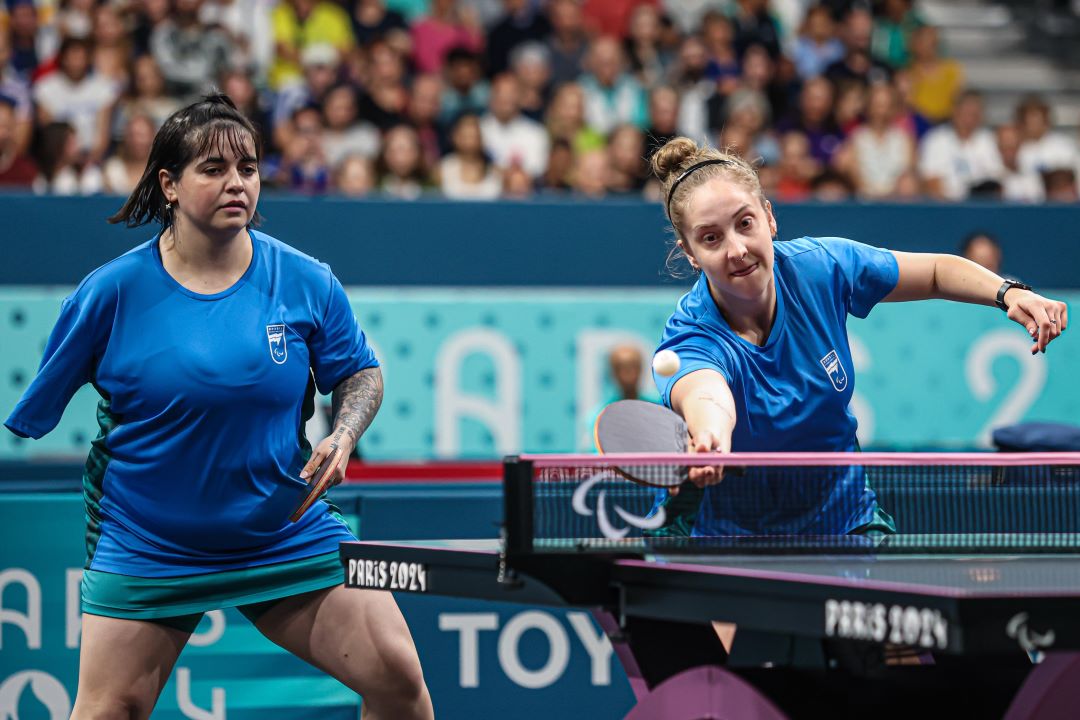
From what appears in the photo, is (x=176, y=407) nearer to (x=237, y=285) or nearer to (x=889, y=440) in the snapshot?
(x=237, y=285)

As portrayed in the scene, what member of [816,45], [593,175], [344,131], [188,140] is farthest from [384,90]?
[188,140]

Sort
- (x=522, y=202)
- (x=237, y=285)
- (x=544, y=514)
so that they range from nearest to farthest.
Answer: (x=544, y=514), (x=237, y=285), (x=522, y=202)

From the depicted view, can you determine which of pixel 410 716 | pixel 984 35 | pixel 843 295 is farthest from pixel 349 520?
pixel 984 35

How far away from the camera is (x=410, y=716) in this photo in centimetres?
368

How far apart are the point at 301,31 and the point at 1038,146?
17.4 feet

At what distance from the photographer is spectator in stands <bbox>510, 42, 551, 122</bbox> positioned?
983cm

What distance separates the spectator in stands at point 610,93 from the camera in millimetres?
10055

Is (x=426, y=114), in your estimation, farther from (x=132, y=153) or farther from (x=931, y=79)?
(x=931, y=79)

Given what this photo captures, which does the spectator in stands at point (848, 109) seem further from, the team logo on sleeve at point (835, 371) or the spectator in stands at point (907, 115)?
Result: the team logo on sleeve at point (835, 371)

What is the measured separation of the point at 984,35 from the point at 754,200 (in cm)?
1026

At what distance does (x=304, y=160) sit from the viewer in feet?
29.7

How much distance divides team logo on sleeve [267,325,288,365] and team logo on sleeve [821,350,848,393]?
132cm

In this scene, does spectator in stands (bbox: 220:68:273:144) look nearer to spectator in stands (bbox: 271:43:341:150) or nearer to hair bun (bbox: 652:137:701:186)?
spectator in stands (bbox: 271:43:341:150)

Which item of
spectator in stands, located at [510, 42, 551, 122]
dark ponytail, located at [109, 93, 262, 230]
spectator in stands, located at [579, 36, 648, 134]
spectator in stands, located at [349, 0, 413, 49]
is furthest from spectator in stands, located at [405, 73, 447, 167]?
dark ponytail, located at [109, 93, 262, 230]
